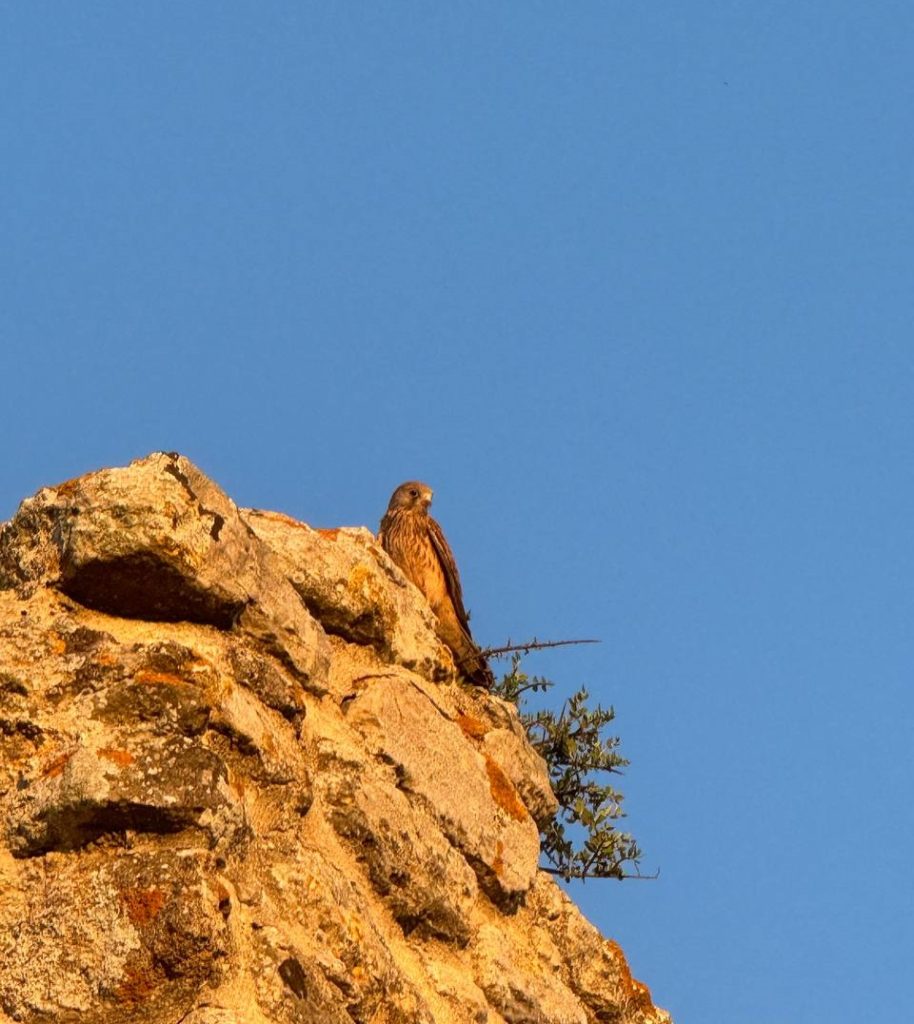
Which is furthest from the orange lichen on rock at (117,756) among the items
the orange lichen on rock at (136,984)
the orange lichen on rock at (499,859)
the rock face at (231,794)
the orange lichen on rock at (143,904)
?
the orange lichen on rock at (499,859)

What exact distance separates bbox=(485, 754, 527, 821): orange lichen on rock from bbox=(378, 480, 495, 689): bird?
66 centimetres

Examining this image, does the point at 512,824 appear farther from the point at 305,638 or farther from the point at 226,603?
the point at 226,603

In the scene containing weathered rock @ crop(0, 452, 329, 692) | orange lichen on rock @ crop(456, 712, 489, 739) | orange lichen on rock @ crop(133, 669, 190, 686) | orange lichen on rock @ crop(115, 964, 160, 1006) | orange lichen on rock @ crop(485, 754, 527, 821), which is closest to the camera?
orange lichen on rock @ crop(115, 964, 160, 1006)

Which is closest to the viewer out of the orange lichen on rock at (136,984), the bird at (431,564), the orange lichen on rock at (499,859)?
the orange lichen on rock at (136,984)

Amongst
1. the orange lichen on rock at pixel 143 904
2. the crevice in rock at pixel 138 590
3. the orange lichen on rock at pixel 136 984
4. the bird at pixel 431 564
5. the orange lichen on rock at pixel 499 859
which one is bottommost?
the orange lichen on rock at pixel 136 984

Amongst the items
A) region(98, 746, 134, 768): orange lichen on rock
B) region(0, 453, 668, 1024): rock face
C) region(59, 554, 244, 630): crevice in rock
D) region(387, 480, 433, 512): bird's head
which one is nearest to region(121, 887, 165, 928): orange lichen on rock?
region(0, 453, 668, 1024): rock face

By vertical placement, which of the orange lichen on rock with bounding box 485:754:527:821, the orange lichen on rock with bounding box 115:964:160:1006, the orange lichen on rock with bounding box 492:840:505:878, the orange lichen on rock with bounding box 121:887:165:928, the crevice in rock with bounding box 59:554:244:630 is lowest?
the orange lichen on rock with bounding box 115:964:160:1006

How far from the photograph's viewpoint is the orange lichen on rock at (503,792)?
18.1ft

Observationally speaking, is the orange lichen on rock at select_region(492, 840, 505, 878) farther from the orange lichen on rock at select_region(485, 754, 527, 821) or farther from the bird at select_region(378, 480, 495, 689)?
the bird at select_region(378, 480, 495, 689)

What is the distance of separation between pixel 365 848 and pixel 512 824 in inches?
43.5

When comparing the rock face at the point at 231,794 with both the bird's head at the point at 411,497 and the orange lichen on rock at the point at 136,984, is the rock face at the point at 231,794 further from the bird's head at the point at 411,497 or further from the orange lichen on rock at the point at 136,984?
the bird's head at the point at 411,497

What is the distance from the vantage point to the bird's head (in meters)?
Result: 9.38

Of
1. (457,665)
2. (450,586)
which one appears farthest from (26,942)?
(450,586)

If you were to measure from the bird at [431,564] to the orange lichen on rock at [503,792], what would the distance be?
662 millimetres
